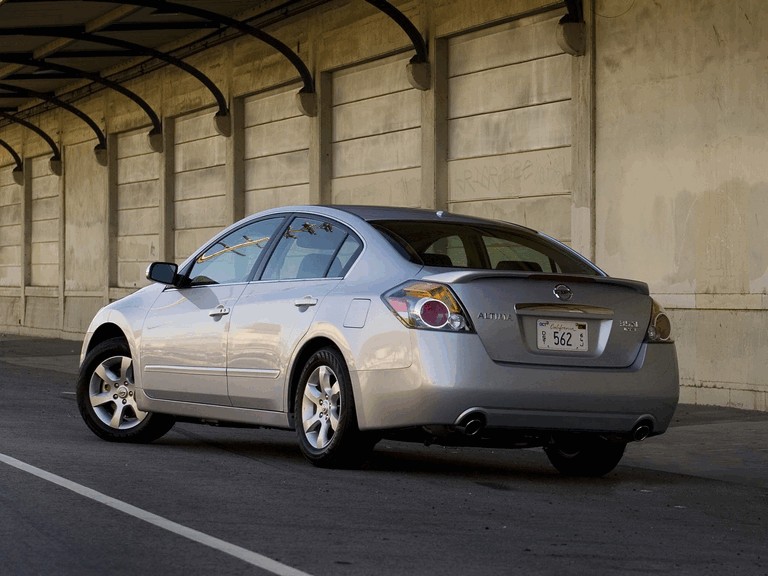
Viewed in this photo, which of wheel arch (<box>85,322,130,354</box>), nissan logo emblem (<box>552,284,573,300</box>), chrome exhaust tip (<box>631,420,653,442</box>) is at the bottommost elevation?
chrome exhaust tip (<box>631,420,653,442</box>)

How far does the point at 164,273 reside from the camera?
31.8 ft

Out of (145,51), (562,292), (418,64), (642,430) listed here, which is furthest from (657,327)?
→ (145,51)

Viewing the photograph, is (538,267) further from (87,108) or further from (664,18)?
(87,108)

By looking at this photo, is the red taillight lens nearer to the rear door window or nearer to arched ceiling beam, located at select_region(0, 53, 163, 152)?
the rear door window

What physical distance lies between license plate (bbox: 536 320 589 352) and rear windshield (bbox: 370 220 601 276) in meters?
0.49

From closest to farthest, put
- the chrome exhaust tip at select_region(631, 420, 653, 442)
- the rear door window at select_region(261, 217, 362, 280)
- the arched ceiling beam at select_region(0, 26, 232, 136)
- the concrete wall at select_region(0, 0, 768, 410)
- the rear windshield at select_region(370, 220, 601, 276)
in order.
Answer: the chrome exhaust tip at select_region(631, 420, 653, 442)
the rear windshield at select_region(370, 220, 601, 276)
the rear door window at select_region(261, 217, 362, 280)
the concrete wall at select_region(0, 0, 768, 410)
the arched ceiling beam at select_region(0, 26, 232, 136)

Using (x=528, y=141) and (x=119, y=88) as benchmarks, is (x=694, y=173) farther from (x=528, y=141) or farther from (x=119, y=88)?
(x=119, y=88)

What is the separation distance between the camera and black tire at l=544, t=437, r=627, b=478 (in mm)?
8797

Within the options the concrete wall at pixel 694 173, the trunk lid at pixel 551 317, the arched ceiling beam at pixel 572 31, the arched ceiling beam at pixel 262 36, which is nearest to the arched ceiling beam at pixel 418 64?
the arched ceiling beam at pixel 262 36

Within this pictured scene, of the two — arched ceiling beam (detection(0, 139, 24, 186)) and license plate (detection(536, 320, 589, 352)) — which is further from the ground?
arched ceiling beam (detection(0, 139, 24, 186))

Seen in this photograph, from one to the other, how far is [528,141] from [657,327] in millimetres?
8392

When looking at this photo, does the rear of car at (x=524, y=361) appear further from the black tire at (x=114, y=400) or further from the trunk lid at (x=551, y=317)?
the black tire at (x=114, y=400)

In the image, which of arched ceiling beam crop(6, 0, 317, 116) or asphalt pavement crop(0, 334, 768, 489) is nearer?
asphalt pavement crop(0, 334, 768, 489)

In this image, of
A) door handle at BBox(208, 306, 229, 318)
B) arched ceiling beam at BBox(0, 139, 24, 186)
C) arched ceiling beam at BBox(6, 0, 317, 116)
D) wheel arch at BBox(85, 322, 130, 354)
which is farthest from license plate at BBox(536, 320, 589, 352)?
arched ceiling beam at BBox(0, 139, 24, 186)
